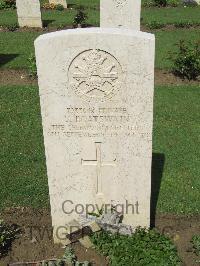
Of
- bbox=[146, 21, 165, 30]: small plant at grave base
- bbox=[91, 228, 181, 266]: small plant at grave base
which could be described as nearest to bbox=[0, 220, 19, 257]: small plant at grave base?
bbox=[91, 228, 181, 266]: small plant at grave base

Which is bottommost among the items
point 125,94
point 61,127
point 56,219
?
point 56,219

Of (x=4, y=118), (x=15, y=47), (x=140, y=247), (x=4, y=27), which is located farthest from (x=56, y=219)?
(x=4, y=27)

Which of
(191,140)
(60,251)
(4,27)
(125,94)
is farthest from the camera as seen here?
(4,27)

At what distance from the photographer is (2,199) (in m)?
6.41

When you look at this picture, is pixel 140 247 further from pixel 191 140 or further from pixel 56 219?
pixel 191 140

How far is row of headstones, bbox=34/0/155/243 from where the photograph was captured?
445 cm

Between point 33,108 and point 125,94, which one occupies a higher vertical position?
point 125,94

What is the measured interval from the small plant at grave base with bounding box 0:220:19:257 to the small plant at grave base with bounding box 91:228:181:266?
3.54 feet

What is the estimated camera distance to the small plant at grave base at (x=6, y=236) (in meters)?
5.33

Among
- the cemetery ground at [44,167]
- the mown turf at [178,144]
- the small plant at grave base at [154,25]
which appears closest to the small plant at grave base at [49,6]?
the small plant at grave base at [154,25]

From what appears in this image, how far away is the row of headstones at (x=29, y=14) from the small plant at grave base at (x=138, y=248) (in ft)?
41.9

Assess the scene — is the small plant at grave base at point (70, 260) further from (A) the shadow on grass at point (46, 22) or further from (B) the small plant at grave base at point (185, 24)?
(B) the small plant at grave base at point (185, 24)

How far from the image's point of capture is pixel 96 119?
15.9 ft

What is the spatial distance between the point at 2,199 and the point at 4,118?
9.97 ft
